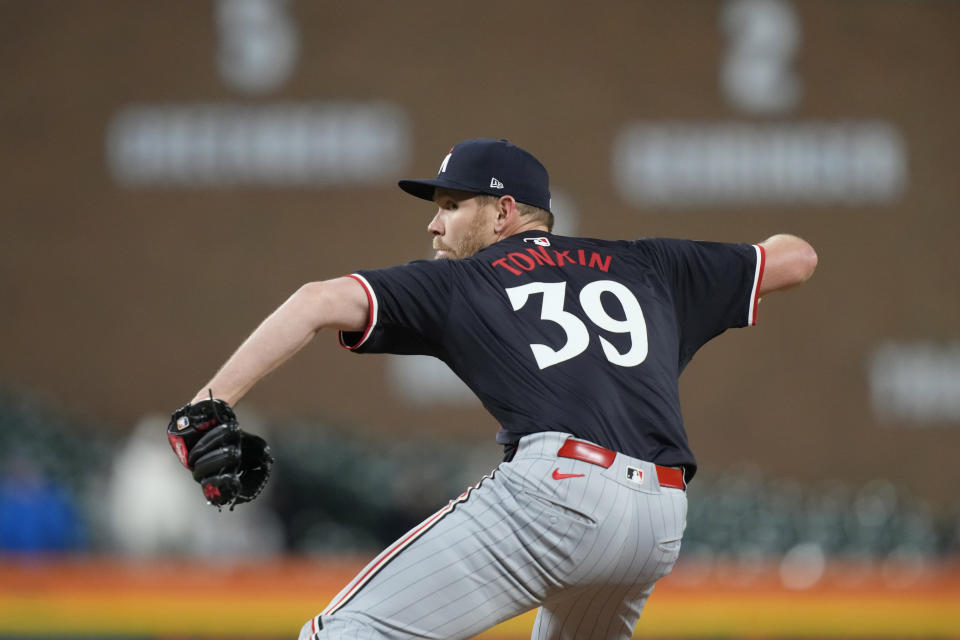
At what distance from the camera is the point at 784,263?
3320 mm

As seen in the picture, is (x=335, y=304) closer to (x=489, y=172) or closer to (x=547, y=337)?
(x=547, y=337)

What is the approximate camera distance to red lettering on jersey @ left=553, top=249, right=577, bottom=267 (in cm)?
301

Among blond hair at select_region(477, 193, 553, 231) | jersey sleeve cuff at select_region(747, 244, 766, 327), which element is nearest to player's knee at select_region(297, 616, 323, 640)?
blond hair at select_region(477, 193, 553, 231)

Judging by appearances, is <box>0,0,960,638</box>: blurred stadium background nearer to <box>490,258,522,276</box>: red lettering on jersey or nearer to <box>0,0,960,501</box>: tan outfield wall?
<box>0,0,960,501</box>: tan outfield wall

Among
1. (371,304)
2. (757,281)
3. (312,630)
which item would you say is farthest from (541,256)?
(312,630)

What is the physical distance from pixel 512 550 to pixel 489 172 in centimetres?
101

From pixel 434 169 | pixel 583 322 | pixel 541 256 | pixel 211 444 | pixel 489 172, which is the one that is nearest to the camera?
pixel 211 444

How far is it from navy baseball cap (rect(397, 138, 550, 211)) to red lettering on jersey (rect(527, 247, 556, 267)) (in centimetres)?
22

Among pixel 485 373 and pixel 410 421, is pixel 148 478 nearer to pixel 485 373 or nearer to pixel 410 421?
pixel 410 421

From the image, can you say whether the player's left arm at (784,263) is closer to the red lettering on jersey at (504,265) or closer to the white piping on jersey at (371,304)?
the red lettering on jersey at (504,265)

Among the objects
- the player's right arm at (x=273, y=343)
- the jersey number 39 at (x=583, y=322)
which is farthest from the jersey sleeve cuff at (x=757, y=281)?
the player's right arm at (x=273, y=343)

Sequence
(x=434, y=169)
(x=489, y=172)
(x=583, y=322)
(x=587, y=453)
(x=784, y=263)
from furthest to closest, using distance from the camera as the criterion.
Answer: (x=434, y=169)
(x=784, y=263)
(x=489, y=172)
(x=583, y=322)
(x=587, y=453)

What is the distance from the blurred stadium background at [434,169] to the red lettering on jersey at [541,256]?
11.0m

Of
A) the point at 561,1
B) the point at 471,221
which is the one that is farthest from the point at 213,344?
the point at 471,221
